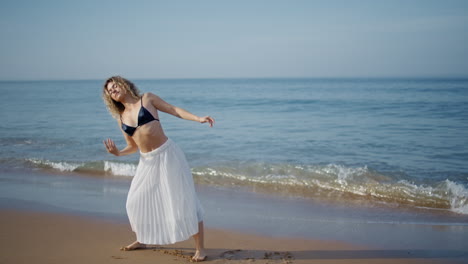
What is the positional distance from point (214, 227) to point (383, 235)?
225cm

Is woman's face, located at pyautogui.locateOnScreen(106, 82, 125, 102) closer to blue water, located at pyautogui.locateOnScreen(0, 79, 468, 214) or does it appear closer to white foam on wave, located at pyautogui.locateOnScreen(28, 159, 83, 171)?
blue water, located at pyautogui.locateOnScreen(0, 79, 468, 214)

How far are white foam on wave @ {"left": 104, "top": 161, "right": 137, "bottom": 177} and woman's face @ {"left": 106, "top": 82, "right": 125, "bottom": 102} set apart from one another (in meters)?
5.09

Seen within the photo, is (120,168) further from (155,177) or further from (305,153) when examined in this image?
(155,177)

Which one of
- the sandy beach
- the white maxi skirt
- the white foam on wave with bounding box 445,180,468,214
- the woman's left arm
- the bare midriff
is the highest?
the woman's left arm

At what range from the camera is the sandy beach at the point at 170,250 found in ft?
14.5

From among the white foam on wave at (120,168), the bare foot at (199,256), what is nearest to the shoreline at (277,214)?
the white foam on wave at (120,168)

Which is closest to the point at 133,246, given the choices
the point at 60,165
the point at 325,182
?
the point at 325,182

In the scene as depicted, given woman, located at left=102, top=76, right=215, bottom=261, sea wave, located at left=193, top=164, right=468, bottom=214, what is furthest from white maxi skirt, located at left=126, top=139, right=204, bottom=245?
sea wave, located at left=193, top=164, right=468, bottom=214

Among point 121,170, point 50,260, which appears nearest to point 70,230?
point 50,260

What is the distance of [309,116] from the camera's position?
2055cm

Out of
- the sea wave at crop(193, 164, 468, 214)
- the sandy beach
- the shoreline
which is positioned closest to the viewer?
the sandy beach

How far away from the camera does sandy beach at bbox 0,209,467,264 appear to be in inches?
174

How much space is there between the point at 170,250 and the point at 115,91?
1.93 meters

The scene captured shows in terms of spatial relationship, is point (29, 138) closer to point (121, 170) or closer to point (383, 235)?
point (121, 170)
